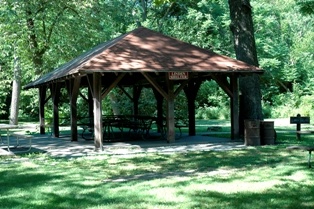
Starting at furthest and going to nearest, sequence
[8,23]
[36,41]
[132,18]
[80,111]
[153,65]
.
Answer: [132,18] < [80,111] < [36,41] < [8,23] < [153,65]

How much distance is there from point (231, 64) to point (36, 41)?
1353 centimetres

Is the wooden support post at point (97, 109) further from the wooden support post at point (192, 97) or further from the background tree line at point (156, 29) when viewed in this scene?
A: the wooden support post at point (192, 97)

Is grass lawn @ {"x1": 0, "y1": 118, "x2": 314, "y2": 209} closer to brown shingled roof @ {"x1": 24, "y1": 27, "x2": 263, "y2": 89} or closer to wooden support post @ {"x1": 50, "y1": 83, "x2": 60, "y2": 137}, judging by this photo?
brown shingled roof @ {"x1": 24, "y1": 27, "x2": 263, "y2": 89}

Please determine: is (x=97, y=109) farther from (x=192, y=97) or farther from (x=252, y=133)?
(x=192, y=97)

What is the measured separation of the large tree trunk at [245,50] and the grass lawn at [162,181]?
3.70m

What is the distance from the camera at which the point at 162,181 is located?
7.48 metres

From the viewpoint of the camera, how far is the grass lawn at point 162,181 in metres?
6.04

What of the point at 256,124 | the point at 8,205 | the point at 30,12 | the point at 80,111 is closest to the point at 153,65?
the point at 256,124

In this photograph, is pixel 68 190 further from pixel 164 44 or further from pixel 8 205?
pixel 164 44

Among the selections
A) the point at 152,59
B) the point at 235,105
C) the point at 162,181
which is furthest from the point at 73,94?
A: the point at 162,181

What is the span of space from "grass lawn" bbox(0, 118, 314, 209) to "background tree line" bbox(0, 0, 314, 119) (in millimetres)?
7690

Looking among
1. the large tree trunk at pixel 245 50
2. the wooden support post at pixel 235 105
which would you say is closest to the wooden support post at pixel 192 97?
the large tree trunk at pixel 245 50

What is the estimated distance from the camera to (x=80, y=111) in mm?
28672

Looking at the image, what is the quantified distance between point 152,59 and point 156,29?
19954 mm
